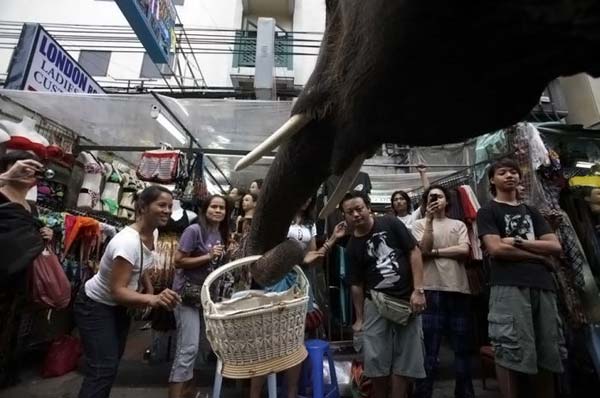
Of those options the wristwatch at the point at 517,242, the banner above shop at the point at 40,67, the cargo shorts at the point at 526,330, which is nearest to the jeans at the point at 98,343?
the cargo shorts at the point at 526,330

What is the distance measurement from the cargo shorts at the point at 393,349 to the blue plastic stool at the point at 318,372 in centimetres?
42

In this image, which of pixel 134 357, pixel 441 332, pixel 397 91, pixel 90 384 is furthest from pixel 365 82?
pixel 134 357

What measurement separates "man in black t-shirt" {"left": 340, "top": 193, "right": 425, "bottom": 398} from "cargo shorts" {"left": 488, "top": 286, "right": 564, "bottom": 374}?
0.54 m

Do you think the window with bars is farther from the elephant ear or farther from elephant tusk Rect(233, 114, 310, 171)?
elephant tusk Rect(233, 114, 310, 171)

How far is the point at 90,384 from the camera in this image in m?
2.40

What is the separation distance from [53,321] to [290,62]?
10.8 meters

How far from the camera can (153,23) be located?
15.9ft

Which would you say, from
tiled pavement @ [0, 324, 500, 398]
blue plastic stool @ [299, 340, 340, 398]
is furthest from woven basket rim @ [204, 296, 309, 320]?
tiled pavement @ [0, 324, 500, 398]

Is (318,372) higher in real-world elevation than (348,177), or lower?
lower

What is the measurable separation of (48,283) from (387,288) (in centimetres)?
261

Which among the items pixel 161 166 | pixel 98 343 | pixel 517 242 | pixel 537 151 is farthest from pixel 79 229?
pixel 537 151

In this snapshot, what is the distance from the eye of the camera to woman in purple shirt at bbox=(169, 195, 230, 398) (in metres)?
3.13

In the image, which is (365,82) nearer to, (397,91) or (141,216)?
(397,91)

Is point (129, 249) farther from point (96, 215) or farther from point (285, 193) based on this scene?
point (96, 215)
